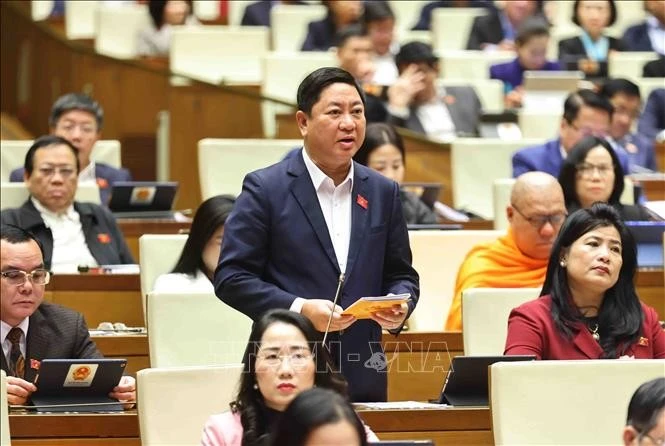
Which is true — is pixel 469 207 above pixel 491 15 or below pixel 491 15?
below

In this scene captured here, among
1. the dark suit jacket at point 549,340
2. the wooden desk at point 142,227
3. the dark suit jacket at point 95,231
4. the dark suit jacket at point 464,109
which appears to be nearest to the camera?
the dark suit jacket at point 549,340

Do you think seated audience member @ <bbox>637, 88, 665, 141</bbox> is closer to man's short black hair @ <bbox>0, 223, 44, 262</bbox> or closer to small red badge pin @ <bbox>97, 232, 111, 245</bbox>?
small red badge pin @ <bbox>97, 232, 111, 245</bbox>

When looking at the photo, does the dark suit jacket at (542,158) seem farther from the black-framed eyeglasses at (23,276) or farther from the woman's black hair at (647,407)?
the woman's black hair at (647,407)

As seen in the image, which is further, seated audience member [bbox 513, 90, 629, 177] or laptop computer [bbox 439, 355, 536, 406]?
seated audience member [bbox 513, 90, 629, 177]

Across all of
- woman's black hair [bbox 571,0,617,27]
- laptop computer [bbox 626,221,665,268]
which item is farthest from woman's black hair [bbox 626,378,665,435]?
woman's black hair [bbox 571,0,617,27]

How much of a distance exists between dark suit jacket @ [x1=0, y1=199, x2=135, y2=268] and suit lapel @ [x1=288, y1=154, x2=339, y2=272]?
6.11ft

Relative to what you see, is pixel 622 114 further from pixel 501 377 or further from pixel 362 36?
pixel 501 377

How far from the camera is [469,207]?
627 cm

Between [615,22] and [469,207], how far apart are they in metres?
2.55

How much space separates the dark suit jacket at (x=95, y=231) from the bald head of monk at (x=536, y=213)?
1.33 metres

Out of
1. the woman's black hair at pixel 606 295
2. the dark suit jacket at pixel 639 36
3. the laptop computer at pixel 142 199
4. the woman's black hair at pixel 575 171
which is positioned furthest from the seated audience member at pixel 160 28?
the woman's black hair at pixel 606 295

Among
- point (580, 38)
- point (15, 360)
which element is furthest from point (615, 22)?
point (15, 360)

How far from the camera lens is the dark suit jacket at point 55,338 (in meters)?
3.74

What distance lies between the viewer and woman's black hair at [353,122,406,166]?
523cm
